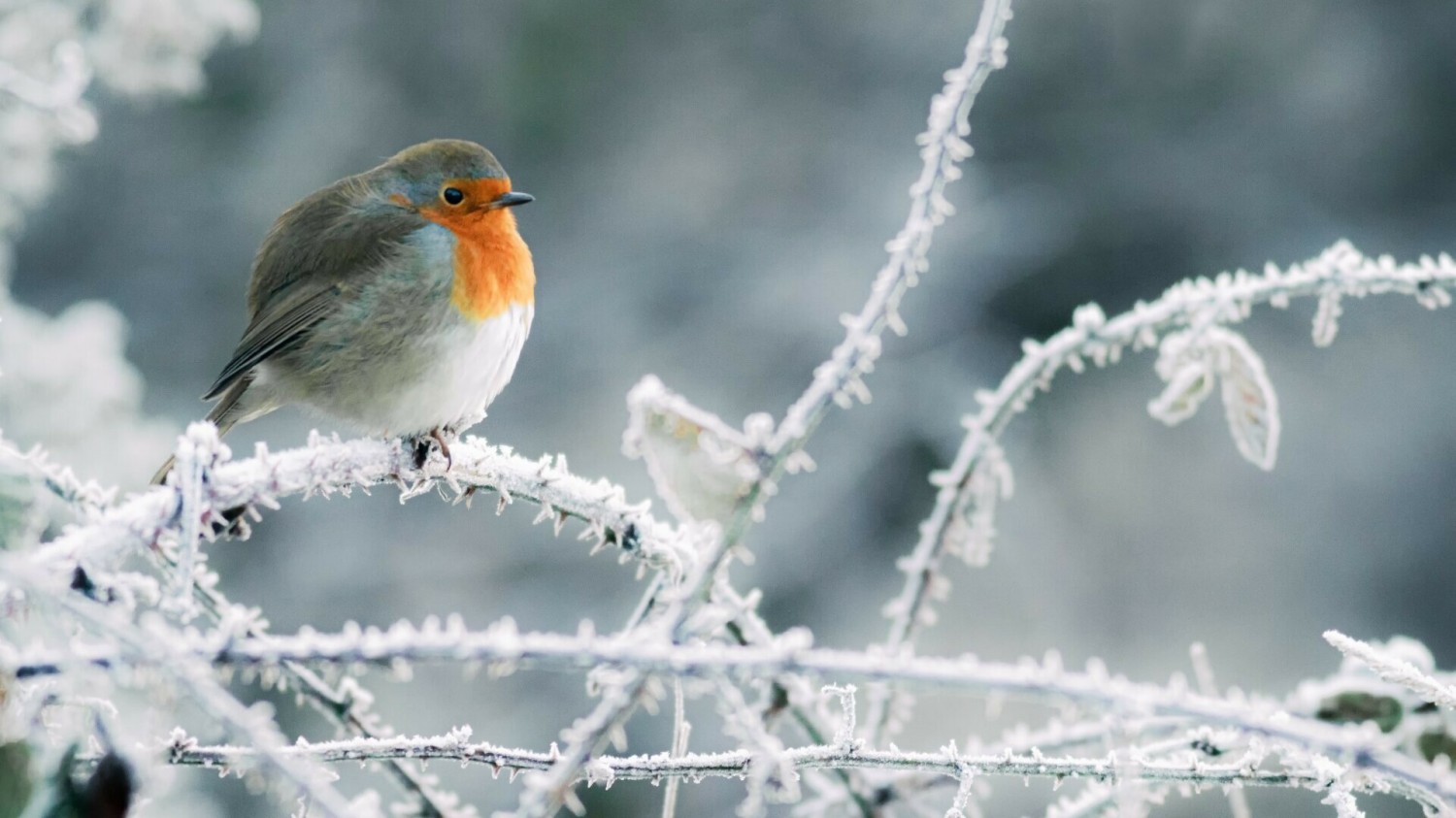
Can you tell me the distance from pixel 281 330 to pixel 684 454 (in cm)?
163

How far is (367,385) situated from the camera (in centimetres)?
206

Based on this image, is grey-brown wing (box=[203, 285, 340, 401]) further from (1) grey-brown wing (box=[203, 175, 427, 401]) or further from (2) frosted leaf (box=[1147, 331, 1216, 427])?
(2) frosted leaf (box=[1147, 331, 1216, 427])

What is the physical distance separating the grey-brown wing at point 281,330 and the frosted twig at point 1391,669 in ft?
5.81

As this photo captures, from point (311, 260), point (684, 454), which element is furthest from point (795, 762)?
point (311, 260)

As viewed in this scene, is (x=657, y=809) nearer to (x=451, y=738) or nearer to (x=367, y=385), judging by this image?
(x=367, y=385)

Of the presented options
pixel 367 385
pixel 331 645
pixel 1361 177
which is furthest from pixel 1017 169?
pixel 331 645

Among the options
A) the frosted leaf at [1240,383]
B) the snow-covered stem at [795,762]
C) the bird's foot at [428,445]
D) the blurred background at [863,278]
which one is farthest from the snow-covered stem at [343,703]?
the blurred background at [863,278]

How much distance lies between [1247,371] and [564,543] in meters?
4.79

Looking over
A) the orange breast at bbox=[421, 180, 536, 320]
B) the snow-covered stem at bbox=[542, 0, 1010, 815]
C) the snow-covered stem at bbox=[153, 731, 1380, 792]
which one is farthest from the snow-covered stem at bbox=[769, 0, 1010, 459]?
the orange breast at bbox=[421, 180, 536, 320]

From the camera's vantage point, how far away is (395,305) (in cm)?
210

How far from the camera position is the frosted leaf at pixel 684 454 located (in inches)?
27.3

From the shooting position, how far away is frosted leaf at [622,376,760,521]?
692 mm

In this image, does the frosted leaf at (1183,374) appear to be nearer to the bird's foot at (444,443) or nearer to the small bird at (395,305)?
the bird's foot at (444,443)

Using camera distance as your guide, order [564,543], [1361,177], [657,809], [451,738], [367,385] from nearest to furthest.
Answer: [451,738]
[367,385]
[657,809]
[564,543]
[1361,177]
